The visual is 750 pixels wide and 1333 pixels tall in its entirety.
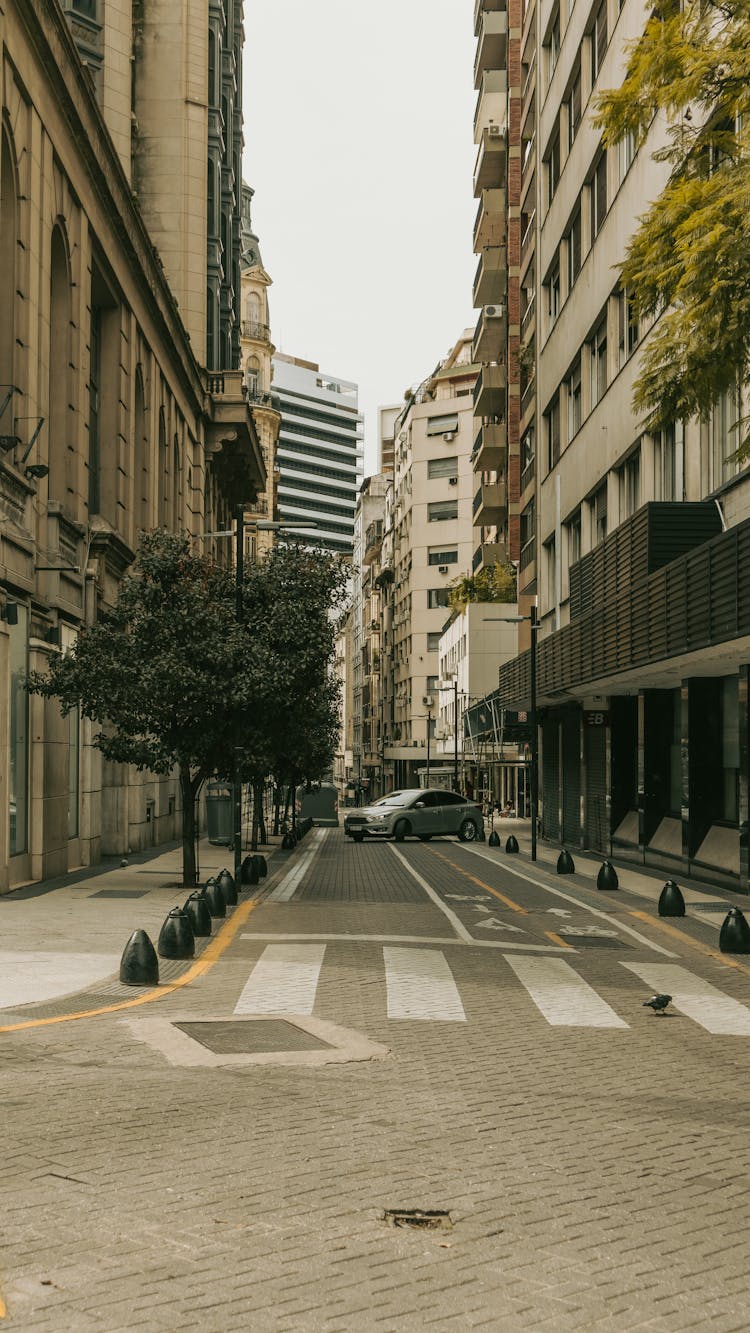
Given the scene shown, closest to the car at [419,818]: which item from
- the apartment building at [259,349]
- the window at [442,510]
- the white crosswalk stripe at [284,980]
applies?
the white crosswalk stripe at [284,980]

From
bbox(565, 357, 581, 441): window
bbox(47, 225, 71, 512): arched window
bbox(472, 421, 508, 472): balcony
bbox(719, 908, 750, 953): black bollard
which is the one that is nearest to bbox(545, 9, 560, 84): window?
bbox(565, 357, 581, 441): window

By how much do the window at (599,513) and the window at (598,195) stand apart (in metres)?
6.49

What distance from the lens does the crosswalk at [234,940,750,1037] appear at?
37.6 feet

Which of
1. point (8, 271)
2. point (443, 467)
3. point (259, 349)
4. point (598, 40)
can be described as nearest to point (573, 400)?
point (598, 40)

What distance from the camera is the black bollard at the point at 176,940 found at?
1434 cm

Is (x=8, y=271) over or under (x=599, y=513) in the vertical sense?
over

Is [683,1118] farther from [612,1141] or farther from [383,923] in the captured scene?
[383,923]

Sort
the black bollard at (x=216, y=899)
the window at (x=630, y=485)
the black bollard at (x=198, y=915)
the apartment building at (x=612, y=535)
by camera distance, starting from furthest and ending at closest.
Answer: the window at (x=630, y=485) < the apartment building at (x=612, y=535) < the black bollard at (x=216, y=899) < the black bollard at (x=198, y=915)

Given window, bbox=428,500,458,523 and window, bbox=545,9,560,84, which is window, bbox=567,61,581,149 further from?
window, bbox=428,500,458,523

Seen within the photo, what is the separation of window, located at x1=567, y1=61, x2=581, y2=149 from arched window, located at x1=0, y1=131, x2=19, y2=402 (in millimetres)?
21170

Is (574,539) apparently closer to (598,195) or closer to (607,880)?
(598,195)

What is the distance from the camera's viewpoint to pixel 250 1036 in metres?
10.2

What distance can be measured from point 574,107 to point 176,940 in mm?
33148

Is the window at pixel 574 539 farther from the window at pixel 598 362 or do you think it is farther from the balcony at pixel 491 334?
the balcony at pixel 491 334
